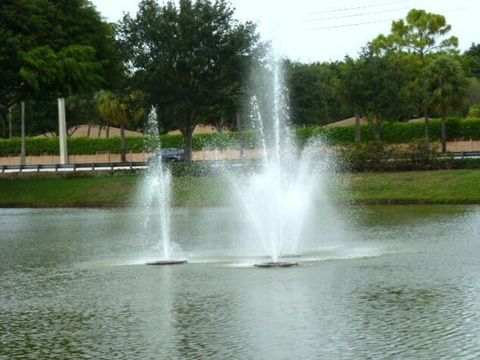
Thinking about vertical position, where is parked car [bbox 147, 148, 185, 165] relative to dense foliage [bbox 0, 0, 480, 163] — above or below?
below

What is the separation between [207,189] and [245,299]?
1273 inches

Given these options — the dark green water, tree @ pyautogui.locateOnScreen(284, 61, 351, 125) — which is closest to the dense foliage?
tree @ pyautogui.locateOnScreen(284, 61, 351, 125)

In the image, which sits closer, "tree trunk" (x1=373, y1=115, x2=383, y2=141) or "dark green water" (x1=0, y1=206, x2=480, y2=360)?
"dark green water" (x1=0, y1=206, x2=480, y2=360)

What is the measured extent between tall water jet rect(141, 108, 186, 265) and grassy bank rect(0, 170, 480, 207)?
2.37 ft

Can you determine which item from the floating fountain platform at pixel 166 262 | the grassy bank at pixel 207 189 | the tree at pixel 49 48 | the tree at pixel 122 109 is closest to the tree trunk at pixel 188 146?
the tree at pixel 122 109

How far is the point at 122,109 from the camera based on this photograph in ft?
256

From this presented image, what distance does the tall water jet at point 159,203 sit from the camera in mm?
26438

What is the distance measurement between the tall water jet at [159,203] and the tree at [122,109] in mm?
6339

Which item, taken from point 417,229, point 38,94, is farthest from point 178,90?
point 417,229

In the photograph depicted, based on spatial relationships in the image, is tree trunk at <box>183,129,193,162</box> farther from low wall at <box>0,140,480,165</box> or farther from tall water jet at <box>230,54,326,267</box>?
tall water jet at <box>230,54,326,267</box>

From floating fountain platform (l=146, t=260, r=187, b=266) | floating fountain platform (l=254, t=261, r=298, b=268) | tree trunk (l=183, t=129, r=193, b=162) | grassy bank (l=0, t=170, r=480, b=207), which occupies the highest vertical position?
tree trunk (l=183, t=129, r=193, b=162)

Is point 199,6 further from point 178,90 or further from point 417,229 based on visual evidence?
point 417,229

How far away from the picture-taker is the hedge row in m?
71.6

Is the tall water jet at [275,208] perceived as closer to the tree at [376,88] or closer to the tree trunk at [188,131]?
the tree trunk at [188,131]
